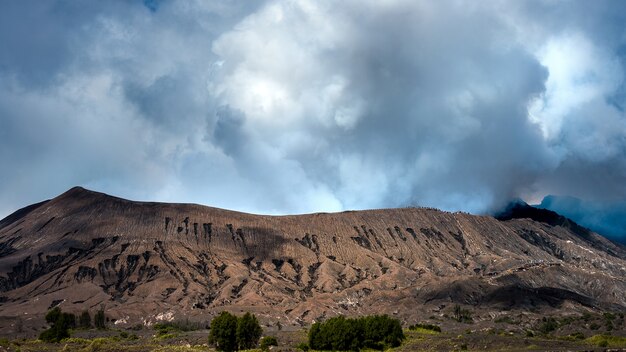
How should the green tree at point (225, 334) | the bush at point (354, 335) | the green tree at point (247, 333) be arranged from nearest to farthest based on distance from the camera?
the bush at point (354, 335) → the green tree at point (225, 334) → the green tree at point (247, 333)

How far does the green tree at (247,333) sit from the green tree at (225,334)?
99 cm

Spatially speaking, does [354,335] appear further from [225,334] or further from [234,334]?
[225,334]

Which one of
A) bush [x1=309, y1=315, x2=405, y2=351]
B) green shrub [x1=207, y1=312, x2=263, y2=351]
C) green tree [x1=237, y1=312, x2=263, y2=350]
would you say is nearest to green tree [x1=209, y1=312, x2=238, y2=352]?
green shrub [x1=207, y1=312, x2=263, y2=351]

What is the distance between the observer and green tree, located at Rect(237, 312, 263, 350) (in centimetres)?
12494

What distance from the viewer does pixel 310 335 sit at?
395 feet


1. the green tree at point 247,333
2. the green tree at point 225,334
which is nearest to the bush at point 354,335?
the green tree at point 247,333

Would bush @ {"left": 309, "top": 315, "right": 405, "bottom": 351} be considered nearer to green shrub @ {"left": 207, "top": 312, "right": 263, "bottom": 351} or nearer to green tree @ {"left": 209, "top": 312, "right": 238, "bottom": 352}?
green shrub @ {"left": 207, "top": 312, "right": 263, "bottom": 351}

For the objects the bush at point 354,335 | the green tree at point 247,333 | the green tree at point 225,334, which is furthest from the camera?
the green tree at point 247,333

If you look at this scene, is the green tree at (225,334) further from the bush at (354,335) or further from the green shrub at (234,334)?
the bush at (354,335)

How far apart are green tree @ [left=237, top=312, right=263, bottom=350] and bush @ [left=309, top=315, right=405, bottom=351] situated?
11945mm

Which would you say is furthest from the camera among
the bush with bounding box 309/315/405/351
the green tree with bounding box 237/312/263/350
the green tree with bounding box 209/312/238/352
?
the green tree with bounding box 237/312/263/350

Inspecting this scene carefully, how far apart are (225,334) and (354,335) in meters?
23.3

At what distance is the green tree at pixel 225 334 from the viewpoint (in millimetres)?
124750

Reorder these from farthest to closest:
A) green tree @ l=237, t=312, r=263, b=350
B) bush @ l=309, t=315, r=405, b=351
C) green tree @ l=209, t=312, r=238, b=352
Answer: green tree @ l=237, t=312, r=263, b=350 < green tree @ l=209, t=312, r=238, b=352 < bush @ l=309, t=315, r=405, b=351
